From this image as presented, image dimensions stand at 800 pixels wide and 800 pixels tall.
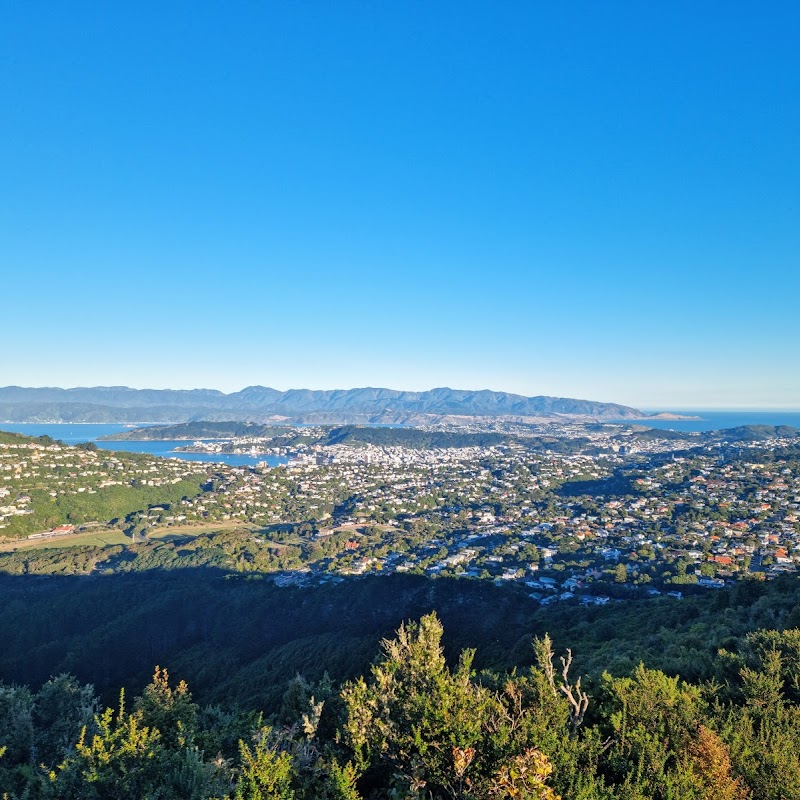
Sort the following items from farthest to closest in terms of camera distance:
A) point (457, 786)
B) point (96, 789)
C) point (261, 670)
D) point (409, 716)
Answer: point (261, 670), point (96, 789), point (409, 716), point (457, 786)

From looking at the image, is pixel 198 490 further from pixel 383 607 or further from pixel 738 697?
pixel 738 697

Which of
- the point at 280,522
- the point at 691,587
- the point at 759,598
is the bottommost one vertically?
the point at 280,522

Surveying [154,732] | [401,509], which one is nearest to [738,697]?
[154,732]

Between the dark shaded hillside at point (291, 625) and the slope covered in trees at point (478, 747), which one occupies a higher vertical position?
the slope covered in trees at point (478, 747)

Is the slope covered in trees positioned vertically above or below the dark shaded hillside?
A: above

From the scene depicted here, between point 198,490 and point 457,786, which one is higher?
point 457,786

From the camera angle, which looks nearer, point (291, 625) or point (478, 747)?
point (478, 747)

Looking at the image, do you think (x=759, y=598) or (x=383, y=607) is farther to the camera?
(x=383, y=607)

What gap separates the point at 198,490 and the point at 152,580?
42305mm

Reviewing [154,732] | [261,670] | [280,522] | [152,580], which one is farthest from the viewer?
[280,522]

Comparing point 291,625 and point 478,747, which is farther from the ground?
point 478,747

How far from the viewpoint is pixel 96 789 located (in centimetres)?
865

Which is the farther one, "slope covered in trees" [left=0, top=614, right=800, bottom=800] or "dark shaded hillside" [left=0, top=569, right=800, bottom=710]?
"dark shaded hillside" [left=0, top=569, right=800, bottom=710]

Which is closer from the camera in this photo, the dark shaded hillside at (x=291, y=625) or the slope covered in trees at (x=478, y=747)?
the slope covered in trees at (x=478, y=747)
